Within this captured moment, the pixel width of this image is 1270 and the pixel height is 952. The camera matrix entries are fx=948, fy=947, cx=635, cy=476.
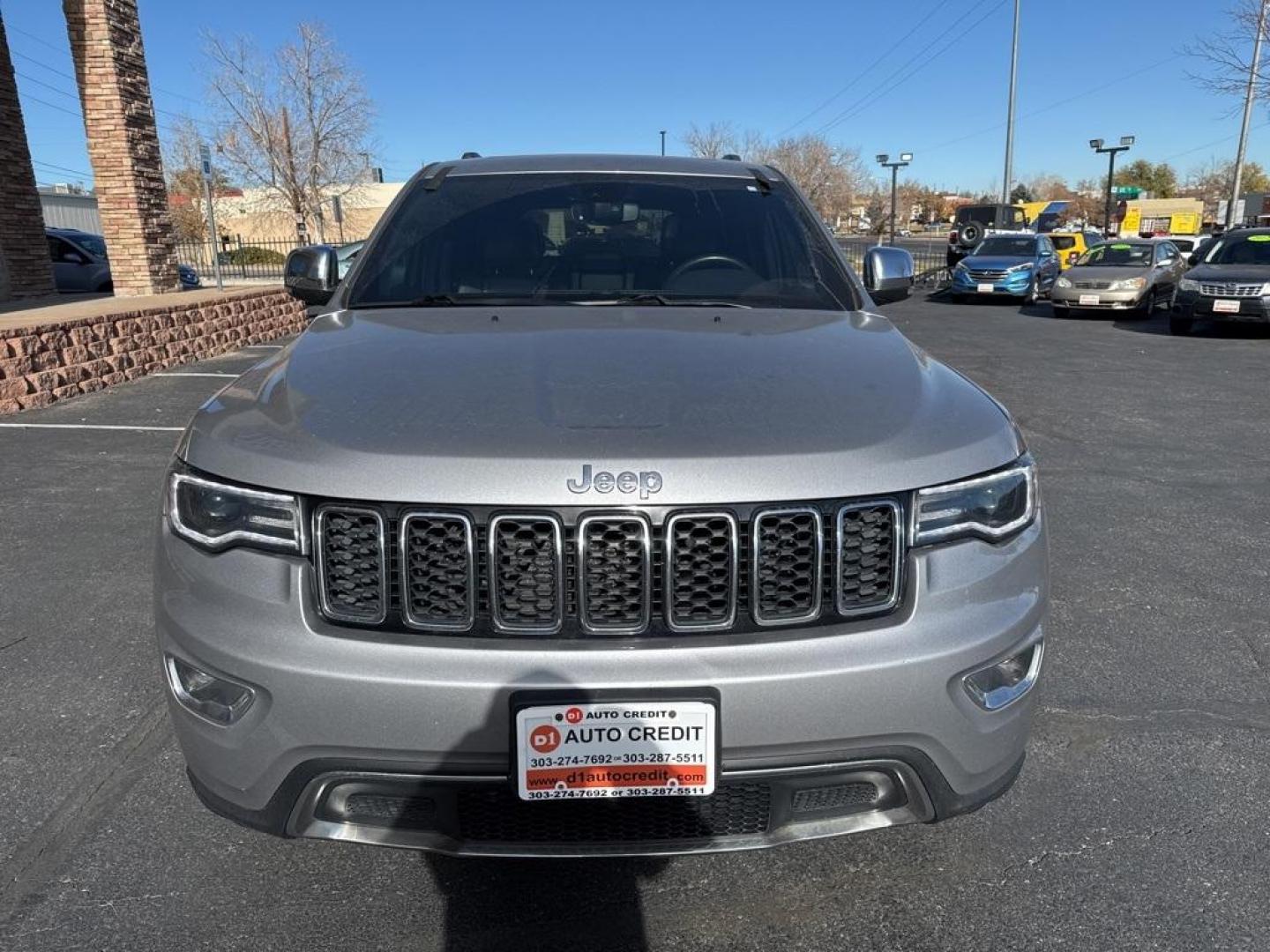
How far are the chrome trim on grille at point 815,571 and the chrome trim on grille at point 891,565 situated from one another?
1.4 inches

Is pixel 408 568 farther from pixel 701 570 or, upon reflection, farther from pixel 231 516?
pixel 701 570

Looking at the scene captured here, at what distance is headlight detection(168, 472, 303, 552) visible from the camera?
1918 mm

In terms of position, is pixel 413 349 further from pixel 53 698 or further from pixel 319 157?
pixel 319 157

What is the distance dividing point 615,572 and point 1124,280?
18.9 meters

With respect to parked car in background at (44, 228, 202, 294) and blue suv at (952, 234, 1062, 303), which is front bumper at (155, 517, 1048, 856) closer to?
parked car in background at (44, 228, 202, 294)

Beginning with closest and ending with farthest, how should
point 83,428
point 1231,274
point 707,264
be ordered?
point 707,264
point 83,428
point 1231,274

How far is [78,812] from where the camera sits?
8.59 feet

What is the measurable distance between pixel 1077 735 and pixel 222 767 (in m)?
2.51

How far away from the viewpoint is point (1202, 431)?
803cm

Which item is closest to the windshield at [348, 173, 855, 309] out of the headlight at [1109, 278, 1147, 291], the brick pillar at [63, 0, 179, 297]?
the brick pillar at [63, 0, 179, 297]

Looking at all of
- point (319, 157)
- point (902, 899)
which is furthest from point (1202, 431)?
point (319, 157)

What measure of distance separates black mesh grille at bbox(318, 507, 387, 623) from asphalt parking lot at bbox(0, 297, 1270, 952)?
0.82 m

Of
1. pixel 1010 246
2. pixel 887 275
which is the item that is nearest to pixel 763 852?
pixel 887 275

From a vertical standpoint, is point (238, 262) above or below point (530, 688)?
below
